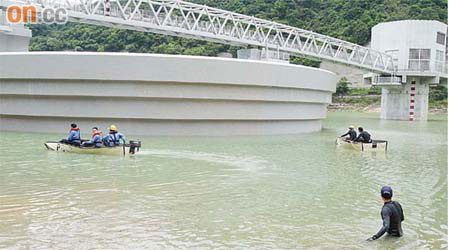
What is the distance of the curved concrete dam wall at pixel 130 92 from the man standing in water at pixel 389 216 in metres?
17.5

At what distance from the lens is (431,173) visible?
1448cm

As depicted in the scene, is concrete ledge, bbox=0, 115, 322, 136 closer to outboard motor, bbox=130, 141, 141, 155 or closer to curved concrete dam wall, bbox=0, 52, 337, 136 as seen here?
curved concrete dam wall, bbox=0, 52, 337, 136

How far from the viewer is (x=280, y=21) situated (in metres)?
97.9

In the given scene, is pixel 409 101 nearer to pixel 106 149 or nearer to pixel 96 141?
pixel 106 149

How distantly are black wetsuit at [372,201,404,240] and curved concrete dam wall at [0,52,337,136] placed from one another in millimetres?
17524

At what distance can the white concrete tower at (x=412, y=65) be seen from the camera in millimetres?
49969

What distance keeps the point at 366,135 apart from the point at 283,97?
8.41 meters

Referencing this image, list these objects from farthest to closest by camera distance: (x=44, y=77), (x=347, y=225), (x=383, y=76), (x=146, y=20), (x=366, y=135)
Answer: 1. (x=383, y=76)
2. (x=146, y=20)
3. (x=44, y=77)
4. (x=366, y=135)
5. (x=347, y=225)

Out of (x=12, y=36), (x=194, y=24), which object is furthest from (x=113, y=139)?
(x=194, y=24)

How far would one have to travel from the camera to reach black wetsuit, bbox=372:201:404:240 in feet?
24.1

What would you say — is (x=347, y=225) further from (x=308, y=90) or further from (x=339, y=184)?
(x=308, y=90)

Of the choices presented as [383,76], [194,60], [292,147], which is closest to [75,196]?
[292,147]

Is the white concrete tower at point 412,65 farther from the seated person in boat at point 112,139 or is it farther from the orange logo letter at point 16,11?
the seated person in boat at point 112,139

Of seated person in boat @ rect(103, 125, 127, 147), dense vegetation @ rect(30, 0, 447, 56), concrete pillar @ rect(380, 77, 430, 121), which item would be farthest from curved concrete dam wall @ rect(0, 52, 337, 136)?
dense vegetation @ rect(30, 0, 447, 56)
